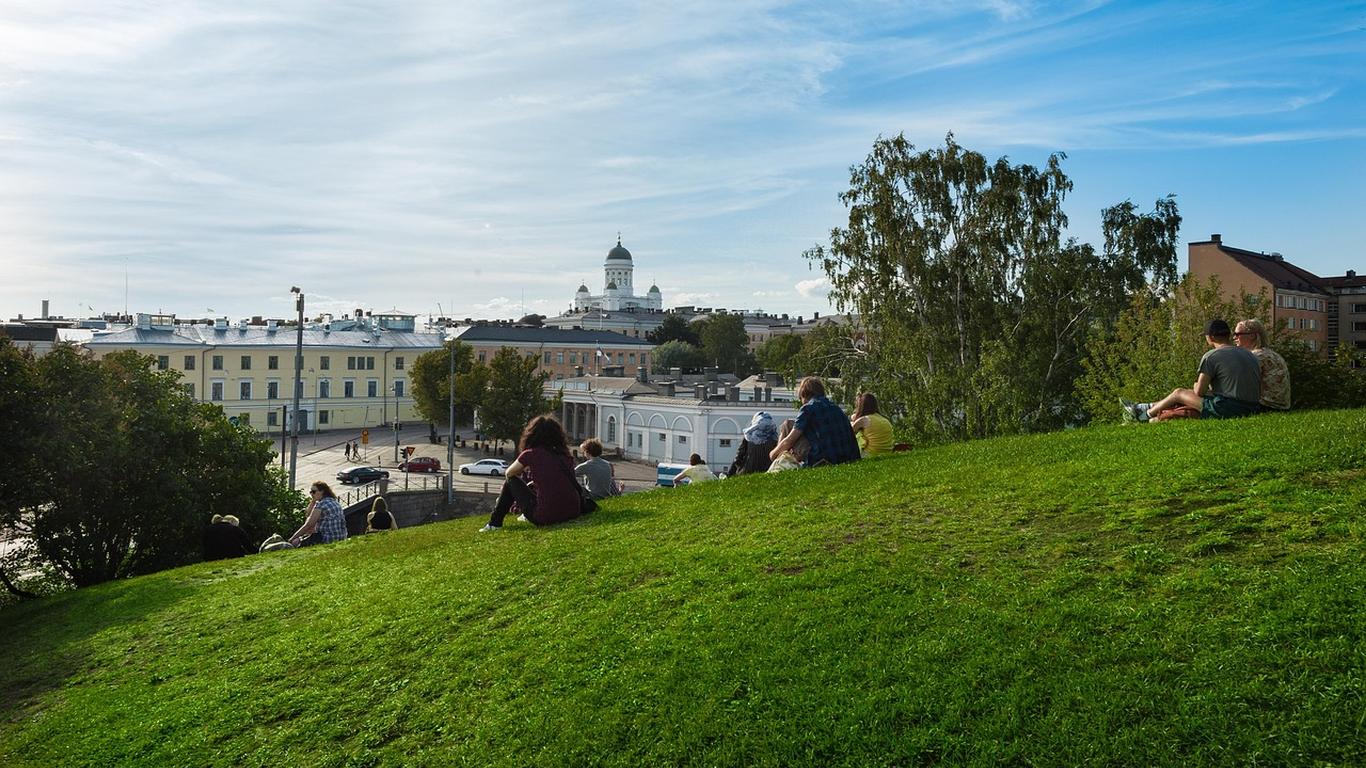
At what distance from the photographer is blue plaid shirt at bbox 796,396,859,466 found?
14.7 m

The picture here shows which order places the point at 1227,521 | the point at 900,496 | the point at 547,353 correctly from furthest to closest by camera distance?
the point at 547,353, the point at 900,496, the point at 1227,521

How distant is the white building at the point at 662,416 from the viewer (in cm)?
6556

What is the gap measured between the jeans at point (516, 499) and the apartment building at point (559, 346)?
91.6m

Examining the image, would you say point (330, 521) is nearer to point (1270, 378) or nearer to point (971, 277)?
point (1270, 378)

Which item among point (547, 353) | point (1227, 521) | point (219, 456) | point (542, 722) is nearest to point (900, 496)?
point (1227, 521)

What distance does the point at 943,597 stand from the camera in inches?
302

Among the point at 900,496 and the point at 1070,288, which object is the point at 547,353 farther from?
the point at 900,496

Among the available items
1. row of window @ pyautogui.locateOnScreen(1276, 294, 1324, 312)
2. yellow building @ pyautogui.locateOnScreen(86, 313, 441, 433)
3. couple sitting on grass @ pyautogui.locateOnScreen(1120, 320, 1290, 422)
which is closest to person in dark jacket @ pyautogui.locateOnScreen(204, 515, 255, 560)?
couple sitting on grass @ pyautogui.locateOnScreen(1120, 320, 1290, 422)

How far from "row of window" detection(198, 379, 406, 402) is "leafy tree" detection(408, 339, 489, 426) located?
28.6 feet

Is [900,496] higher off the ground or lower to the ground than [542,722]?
higher

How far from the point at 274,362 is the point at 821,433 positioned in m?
77.0

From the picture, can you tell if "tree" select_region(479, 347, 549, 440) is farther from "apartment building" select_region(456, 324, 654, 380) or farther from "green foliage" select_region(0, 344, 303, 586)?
"green foliage" select_region(0, 344, 303, 586)

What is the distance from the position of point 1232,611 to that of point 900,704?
7.74 feet

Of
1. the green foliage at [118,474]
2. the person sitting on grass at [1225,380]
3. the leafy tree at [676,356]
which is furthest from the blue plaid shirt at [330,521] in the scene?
the leafy tree at [676,356]
